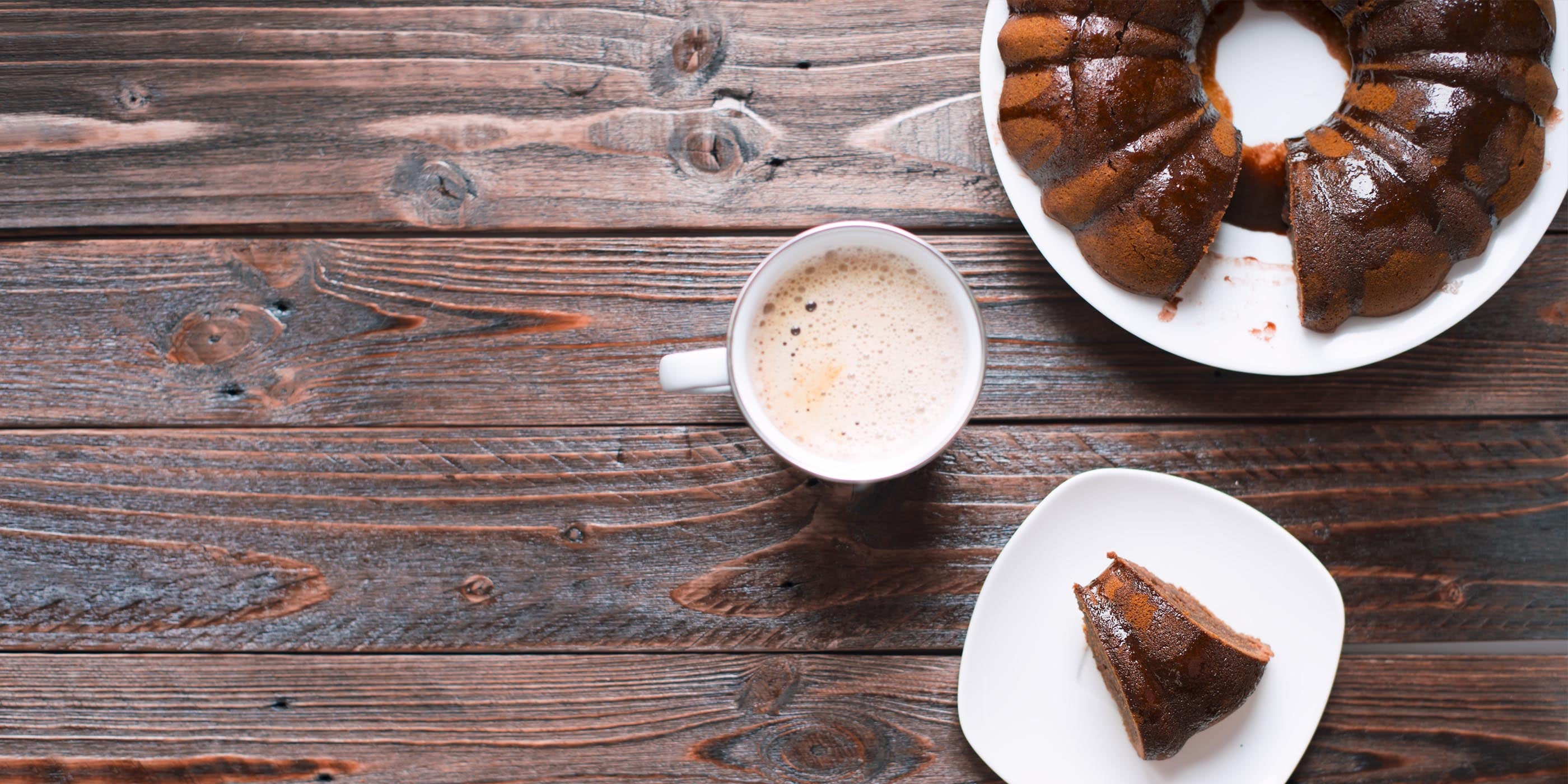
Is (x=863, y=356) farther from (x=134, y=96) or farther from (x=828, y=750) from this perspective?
(x=134, y=96)

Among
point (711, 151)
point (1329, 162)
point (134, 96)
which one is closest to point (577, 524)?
point (711, 151)

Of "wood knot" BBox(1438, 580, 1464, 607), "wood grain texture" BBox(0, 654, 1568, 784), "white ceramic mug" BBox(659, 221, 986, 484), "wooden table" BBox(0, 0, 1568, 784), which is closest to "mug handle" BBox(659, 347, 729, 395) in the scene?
"white ceramic mug" BBox(659, 221, 986, 484)

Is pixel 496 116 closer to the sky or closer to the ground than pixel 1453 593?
closer to the sky

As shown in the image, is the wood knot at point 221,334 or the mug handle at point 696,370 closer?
the mug handle at point 696,370

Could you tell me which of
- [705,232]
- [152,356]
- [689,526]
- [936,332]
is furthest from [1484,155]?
[152,356]

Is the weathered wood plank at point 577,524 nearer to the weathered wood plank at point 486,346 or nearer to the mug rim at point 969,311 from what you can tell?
the weathered wood plank at point 486,346

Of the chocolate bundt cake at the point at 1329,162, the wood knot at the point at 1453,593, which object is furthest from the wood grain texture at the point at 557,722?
the chocolate bundt cake at the point at 1329,162

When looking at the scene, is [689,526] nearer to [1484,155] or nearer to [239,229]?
[239,229]

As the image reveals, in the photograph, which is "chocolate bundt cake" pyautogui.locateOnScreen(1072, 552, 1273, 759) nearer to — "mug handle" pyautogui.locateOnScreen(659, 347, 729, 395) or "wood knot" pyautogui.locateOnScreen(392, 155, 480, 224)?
"mug handle" pyautogui.locateOnScreen(659, 347, 729, 395)
